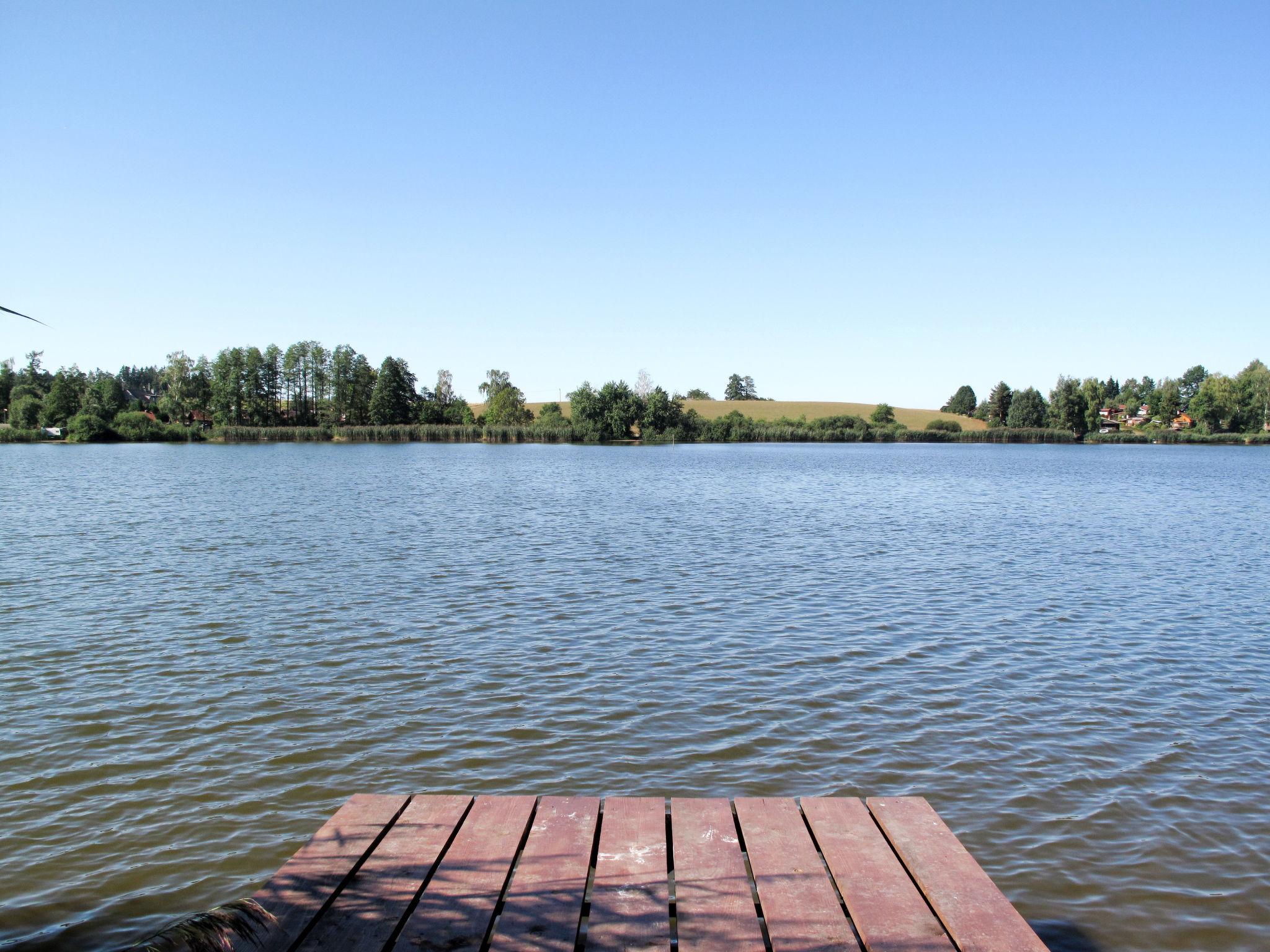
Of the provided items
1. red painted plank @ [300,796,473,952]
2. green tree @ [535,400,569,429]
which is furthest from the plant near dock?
green tree @ [535,400,569,429]

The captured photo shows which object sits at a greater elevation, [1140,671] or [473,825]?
[473,825]

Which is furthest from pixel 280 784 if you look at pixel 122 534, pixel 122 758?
pixel 122 534

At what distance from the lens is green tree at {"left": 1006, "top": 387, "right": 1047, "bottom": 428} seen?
146000 millimetres

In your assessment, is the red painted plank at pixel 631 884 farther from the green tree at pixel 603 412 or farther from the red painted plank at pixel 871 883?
the green tree at pixel 603 412

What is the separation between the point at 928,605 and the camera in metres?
14.1

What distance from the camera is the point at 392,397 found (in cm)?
12581

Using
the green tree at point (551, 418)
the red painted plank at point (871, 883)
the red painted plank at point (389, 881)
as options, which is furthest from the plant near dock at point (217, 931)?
the green tree at point (551, 418)

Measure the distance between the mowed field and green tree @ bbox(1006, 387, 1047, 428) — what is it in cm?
529

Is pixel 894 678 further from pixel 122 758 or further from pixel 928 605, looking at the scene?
pixel 122 758

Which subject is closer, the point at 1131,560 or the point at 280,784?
the point at 280,784

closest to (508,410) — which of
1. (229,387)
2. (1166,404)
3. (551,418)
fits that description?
(551,418)

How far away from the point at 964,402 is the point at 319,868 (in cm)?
19966

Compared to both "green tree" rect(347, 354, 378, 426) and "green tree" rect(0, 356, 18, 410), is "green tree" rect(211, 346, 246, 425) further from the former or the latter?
"green tree" rect(0, 356, 18, 410)

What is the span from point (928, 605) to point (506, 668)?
7.72 m
